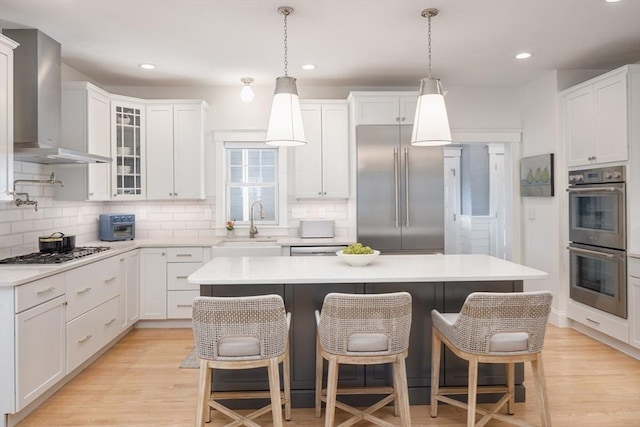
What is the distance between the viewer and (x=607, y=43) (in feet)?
12.2

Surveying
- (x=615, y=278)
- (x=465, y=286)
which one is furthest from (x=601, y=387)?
(x=465, y=286)

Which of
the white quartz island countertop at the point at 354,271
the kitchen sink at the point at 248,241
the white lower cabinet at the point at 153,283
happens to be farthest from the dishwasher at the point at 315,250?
the white lower cabinet at the point at 153,283

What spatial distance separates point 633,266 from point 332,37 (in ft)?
10.1

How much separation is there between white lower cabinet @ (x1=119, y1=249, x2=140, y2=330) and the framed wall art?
14.2 ft

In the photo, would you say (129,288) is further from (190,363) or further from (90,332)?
(190,363)

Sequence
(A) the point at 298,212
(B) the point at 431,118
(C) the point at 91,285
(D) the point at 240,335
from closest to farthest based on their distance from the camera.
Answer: (D) the point at 240,335, (B) the point at 431,118, (C) the point at 91,285, (A) the point at 298,212

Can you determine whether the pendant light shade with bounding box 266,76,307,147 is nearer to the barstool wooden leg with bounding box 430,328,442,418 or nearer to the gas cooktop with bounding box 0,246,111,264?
the barstool wooden leg with bounding box 430,328,442,418

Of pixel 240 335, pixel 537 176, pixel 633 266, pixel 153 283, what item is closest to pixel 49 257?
pixel 153 283

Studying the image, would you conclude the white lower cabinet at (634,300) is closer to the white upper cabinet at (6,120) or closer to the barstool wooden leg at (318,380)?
the barstool wooden leg at (318,380)

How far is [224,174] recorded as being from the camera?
16.5 ft

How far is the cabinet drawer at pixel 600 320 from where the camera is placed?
11.6 feet

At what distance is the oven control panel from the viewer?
360cm

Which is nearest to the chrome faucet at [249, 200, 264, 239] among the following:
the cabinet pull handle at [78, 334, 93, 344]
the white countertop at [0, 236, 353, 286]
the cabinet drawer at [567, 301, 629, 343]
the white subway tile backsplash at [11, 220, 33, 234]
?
the white countertop at [0, 236, 353, 286]

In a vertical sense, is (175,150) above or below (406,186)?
above
